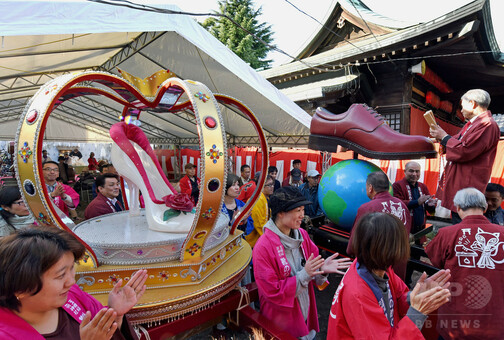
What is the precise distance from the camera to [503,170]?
19.3ft

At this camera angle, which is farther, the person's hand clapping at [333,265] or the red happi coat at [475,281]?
the red happi coat at [475,281]

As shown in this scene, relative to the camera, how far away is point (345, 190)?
2.83 meters

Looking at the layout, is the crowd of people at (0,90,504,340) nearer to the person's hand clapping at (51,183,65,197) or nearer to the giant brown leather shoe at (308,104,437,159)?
the person's hand clapping at (51,183,65,197)

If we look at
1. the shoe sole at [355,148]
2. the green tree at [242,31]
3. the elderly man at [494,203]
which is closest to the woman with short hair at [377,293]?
the shoe sole at [355,148]

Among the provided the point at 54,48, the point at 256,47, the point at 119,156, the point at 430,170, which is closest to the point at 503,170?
the point at 430,170

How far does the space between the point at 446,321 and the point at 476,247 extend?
0.58 m

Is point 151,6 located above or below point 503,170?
above

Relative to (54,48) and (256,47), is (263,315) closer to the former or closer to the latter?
(54,48)

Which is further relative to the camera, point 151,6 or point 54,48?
point 54,48

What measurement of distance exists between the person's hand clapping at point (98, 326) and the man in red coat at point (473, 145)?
2.84 m

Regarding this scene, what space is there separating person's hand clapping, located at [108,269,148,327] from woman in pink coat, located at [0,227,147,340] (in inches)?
6.3

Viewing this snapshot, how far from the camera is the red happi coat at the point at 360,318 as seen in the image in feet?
3.68

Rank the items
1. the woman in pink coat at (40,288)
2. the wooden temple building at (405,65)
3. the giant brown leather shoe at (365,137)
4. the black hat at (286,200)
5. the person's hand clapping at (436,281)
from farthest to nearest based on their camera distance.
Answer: the wooden temple building at (405,65) → the giant brown leather shoe at (365,137) → the black hat at (286,200) → the person's hand clapping at (436,281) → the woman in pink coat at (40,288)

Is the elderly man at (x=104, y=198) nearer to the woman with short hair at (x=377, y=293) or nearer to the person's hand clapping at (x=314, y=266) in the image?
the person's hand clapping at (x=314, y=266)
